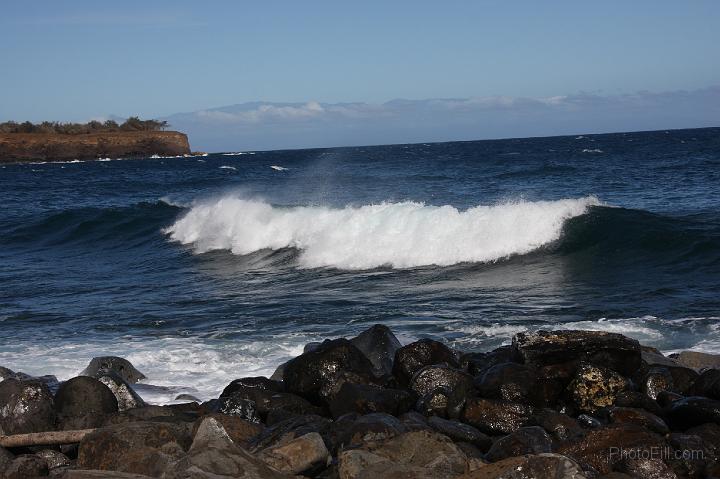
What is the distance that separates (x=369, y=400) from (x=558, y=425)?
1569mm

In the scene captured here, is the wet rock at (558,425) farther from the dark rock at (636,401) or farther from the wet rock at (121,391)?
the wet rock at (121,391)

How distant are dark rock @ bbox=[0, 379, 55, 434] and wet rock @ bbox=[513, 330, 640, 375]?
14.0ft

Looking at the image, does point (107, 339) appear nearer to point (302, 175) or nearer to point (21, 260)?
point (21, 260)

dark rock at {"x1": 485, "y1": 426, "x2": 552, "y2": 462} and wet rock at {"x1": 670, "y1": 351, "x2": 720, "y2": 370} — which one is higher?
dark rock at {"x1": 485, "y1": 426, "x2": 552, "y2": 462}

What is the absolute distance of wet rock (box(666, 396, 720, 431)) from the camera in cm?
624

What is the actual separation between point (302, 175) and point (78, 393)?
1843 inches

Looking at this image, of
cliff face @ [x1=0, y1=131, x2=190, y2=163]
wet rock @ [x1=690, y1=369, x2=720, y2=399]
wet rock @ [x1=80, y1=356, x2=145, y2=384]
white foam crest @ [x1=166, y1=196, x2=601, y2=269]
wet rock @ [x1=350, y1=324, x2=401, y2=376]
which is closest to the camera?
wet rock @ [x1=690, y1=369, x2=720, y2=399]

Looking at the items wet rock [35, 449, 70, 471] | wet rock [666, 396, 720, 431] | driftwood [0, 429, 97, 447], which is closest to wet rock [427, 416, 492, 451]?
wet rock [666, 396, 720, 431]

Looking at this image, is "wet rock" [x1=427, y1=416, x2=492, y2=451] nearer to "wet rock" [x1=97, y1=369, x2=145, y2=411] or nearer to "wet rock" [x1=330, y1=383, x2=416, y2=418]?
"wet rock" [x1=330, y1=383, x2=416, y2=418]

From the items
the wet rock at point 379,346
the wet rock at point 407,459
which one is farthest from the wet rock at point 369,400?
the wet rock at point 379,346

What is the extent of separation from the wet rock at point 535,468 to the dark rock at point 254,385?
11.7 ft

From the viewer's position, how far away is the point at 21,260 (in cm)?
2205

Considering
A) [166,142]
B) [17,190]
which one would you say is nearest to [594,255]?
[17,190]

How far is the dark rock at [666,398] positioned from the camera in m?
6.95
